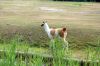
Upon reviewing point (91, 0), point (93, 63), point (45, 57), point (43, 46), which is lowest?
point (91, 0)

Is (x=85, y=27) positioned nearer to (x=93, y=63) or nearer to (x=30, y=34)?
(x=30, y=34)

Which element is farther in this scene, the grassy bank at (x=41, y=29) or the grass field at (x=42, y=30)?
the grassy bank at (x=41, y=29)

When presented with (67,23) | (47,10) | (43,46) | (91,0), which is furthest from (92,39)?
(91,0)

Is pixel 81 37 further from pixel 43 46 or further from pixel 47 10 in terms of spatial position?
pixel 47 10

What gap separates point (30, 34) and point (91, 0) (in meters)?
16.4

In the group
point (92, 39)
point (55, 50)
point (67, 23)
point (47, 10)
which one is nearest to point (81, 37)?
point (92, 39)

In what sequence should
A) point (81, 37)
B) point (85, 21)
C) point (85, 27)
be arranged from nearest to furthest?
point (81, 37) < point (85, 27) < point (85, 21)

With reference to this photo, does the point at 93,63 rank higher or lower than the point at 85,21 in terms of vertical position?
higher

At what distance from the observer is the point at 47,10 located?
69.5ft

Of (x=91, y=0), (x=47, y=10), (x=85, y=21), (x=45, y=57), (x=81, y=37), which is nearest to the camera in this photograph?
(x=45, y=57)

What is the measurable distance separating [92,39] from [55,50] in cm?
627

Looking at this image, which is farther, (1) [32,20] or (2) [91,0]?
(2) [91,0]

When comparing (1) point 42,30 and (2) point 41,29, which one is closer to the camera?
(1) point 42,30

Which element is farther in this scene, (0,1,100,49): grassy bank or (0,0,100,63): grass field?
(0,1,100,49): grassy bank
